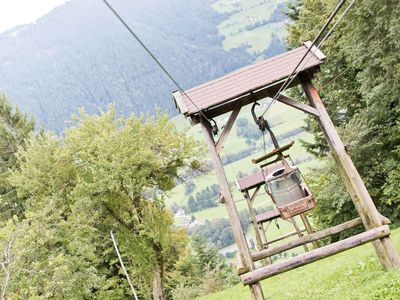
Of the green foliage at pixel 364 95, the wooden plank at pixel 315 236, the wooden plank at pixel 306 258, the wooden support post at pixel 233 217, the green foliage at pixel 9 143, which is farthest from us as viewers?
the green foliage at pixel 9 143

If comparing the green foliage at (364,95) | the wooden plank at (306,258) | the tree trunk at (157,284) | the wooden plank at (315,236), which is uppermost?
the green foliage at (364,95)

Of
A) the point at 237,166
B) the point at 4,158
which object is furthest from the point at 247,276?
the point at 237,166

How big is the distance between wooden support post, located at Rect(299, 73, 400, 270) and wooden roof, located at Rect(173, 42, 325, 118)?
1.69ft

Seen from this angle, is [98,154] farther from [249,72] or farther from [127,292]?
[249,72]

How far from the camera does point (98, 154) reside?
23.9 meters

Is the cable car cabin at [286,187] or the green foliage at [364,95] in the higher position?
the green foliage at [364,95]

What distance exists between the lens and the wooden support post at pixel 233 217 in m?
8.42

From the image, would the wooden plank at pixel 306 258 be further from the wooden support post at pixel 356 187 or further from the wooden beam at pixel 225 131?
the wooden beam at pixel 225 131

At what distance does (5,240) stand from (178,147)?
11.2 metres

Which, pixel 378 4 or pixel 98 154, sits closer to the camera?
pixel 378 4

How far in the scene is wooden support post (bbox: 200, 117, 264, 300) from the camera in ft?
27.6

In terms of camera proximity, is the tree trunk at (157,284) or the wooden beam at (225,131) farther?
the tree trunk at (157,284)

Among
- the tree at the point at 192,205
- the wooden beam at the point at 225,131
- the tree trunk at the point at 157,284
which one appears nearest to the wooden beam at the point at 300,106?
the wooden beam at the point at 225,131

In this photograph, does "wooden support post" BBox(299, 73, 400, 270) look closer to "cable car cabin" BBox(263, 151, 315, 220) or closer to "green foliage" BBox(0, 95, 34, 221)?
"cable car cabin" BBox(263, 151, 315, 220)
